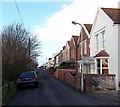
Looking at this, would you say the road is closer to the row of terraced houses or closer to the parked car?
the row of terraced houses

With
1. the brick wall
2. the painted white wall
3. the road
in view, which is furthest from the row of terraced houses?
the road

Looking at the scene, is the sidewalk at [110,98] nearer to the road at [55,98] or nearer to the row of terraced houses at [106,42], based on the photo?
the road at [55,98]

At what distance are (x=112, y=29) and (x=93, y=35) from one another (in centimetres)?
749

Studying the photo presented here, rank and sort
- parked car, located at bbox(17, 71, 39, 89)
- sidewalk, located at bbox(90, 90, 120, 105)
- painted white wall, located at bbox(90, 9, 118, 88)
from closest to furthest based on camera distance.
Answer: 1. sidewalk, located at bbox(90, 90, 120, 105)
2. painted white wall, located at bbox(90, 9, 118, 88)
3. parked car, located at bbox(17, 71, 39, 89)

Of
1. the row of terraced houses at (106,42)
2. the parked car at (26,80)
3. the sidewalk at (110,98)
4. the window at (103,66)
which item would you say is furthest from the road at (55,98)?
the window at (103,66)

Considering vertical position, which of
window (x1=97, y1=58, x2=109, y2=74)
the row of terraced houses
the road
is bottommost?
the road

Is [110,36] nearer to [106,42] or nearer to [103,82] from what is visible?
[106,42]

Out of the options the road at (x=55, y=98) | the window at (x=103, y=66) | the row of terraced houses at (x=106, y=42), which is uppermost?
the row of terraced houses at (x=106, y=42)

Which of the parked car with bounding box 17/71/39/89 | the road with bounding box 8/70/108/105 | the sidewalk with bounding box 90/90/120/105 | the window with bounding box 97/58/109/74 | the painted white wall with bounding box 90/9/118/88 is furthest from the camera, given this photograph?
the parked car with bounding box 17/71/39/89

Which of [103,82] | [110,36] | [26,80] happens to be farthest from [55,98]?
[26,80]

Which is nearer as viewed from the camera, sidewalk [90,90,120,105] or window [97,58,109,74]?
sidewalk [90,90,120,105]

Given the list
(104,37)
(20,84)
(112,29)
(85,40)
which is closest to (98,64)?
(104,37)

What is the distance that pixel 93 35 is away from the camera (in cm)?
3209

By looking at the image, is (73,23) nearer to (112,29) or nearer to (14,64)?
(112,29)
